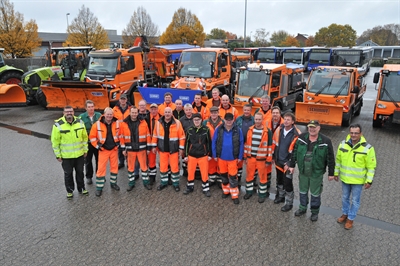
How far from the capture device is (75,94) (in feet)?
41.5

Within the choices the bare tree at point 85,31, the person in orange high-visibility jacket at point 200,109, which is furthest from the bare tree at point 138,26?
the person in orange high-visibility jacket at point 200,109

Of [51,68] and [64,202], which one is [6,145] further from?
[51,68]

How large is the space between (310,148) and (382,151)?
501cm

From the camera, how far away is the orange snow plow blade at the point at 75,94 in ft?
39.5

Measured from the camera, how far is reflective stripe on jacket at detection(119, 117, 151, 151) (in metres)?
6.10

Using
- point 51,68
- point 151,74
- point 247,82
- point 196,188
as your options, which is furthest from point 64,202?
point 51,68

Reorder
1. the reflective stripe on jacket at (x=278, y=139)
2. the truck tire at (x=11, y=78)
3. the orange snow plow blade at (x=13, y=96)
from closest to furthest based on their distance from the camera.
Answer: the reflective stripe on jacket at (x=278, y=139)
the orange snow plow blade at (x=13, y=96)
the truck tire at (x=11, y=78)

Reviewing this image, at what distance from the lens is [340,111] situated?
10.2m

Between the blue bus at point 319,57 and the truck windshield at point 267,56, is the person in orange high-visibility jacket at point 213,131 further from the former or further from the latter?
the truck windshield at point 267,56

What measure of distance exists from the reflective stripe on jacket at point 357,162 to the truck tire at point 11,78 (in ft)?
55.0

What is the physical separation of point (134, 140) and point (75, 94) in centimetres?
773

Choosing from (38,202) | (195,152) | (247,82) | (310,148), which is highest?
(247,82)

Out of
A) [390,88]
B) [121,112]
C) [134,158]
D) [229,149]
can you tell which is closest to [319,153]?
[229,149]

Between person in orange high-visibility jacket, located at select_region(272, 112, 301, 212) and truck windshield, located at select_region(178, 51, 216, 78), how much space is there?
624cm
